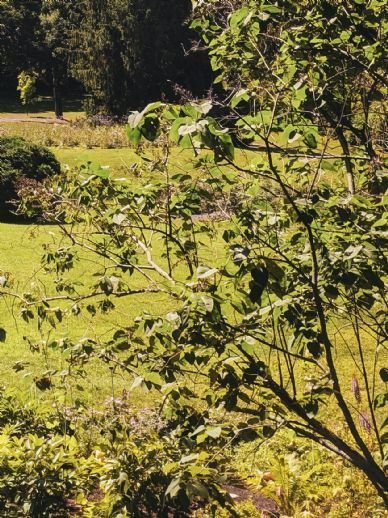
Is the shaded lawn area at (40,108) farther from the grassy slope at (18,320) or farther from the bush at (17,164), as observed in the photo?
the grassy slope at (18,320)

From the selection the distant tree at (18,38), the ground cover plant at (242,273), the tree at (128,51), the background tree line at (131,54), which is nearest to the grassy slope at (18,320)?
the ground cover plant at (242,273)

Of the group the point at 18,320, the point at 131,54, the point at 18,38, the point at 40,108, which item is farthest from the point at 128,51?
the point at 18,320

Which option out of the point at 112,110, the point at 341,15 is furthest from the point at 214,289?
the point at 112,110

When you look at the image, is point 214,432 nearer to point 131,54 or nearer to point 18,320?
point 18,320

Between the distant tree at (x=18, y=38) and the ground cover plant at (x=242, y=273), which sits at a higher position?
the distant tree at (x=18, y=38)

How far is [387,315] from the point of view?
2.80 meters

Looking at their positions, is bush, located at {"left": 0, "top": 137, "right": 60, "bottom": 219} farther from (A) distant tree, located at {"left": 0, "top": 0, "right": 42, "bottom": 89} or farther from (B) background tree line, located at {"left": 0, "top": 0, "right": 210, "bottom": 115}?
(A) distant tree, located at {"left": 0, "top": 0, "right": 42, "bottom": 89}

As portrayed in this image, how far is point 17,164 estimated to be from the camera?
15945 millimetres

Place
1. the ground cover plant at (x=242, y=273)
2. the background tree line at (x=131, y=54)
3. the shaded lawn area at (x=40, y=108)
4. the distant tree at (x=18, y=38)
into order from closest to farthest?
the ground cover plant at (x=242, y=273)
the background tree line at (x=131, y=54)
the shaded lawn area at (x=40, y=108)
the distant tree at (x=18, y=38)

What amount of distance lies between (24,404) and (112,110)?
37005 millimetres

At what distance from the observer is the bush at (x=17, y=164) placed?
15250 mm

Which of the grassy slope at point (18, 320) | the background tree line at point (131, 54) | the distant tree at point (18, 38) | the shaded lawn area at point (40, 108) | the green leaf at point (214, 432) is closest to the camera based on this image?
the green leaf at point (214, 432)

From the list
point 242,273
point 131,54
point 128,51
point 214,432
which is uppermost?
point 128,51

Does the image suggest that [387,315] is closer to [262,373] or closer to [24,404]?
[262,373]
